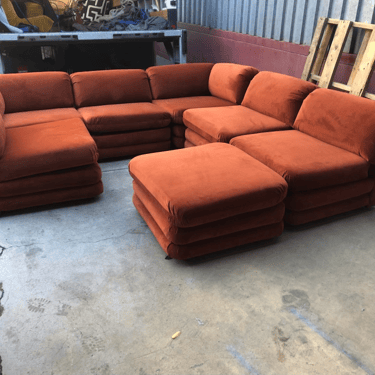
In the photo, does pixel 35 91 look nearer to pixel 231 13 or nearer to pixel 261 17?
pixel 261 17

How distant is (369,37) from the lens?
11.1 feet

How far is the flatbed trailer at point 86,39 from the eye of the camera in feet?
17.3

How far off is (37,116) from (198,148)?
1.81m

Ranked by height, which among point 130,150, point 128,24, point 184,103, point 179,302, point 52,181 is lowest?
point 130,150

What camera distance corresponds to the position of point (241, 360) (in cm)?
168

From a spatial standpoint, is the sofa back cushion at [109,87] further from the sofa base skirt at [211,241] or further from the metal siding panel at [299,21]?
the sofa base skirt at [211,241]

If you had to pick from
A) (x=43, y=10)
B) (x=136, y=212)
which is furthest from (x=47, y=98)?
(x=43, y=10)

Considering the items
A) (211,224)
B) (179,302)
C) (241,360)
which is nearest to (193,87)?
(211,224)

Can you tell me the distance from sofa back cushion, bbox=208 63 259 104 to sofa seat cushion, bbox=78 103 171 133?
2.64 ft

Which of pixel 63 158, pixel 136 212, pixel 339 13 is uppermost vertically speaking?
pixel 339 13

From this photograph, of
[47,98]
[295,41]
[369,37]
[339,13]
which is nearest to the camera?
[369,37]

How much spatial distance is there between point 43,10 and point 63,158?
12.6 ft

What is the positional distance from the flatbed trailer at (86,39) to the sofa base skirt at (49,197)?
3.30 metres

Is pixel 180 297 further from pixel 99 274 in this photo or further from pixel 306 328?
pixel 306 328
